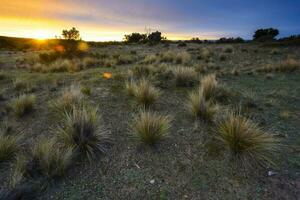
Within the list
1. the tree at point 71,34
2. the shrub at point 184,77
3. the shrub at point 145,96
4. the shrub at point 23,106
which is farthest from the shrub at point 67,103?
the tree at point 71,34

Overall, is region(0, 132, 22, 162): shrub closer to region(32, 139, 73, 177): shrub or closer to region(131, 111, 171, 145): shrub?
region(32, 139, 73, 177): shrub

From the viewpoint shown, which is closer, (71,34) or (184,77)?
(184,77)

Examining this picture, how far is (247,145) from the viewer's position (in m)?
4.10

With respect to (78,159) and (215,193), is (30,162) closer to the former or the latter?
(78,159)

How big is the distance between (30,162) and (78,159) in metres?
0.73

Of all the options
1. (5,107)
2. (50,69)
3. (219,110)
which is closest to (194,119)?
(219,110)

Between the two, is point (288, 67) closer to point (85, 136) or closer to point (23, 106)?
point (85, 136)

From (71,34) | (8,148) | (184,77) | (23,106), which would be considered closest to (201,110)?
(184,77)

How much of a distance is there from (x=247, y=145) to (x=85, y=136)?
9.21 ft

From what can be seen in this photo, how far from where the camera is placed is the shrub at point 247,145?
13.1ft

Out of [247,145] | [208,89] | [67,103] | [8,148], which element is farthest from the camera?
[208,89]

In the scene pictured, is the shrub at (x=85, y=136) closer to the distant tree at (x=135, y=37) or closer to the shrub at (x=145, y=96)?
the shrub at (x=145, y=96)

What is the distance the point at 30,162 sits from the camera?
389 centimetres

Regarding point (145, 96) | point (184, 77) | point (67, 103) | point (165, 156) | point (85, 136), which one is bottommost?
point (165, 156)
